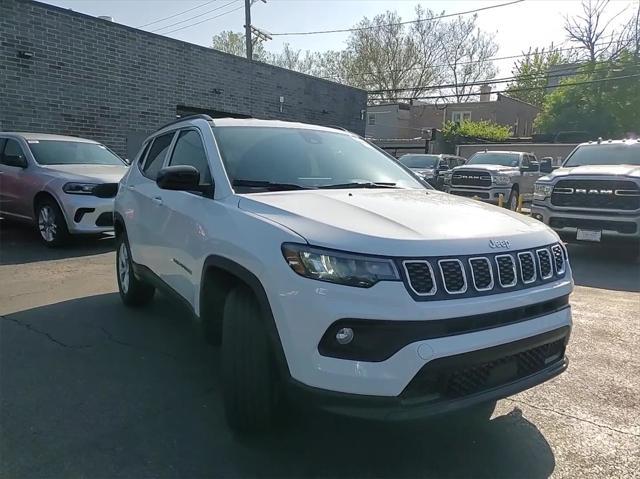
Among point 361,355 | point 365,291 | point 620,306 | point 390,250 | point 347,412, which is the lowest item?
point 620,306

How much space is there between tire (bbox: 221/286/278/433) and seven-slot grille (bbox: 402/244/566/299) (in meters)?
0.78

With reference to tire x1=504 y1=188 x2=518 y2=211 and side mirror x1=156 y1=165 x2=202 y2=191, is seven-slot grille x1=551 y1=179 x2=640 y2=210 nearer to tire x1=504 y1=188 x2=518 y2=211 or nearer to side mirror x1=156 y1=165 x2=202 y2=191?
tire x1=504 y1=188 x2=518 y2=211

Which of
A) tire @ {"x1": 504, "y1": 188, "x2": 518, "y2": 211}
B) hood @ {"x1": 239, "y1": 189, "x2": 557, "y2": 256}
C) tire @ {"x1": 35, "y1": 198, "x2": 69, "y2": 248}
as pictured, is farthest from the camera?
tire @ {"x1": 504, "y1": 188, "x2": 518, "y2": 211}

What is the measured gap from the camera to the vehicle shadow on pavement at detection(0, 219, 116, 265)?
24.7 feet

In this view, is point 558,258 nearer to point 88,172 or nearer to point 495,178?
point 88,172

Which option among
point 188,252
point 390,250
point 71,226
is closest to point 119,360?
point 188,252

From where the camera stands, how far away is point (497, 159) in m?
16.4

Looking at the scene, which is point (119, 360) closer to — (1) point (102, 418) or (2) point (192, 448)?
(1) point (102, 418)

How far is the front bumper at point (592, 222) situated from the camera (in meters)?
7.82

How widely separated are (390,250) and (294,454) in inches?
48.5

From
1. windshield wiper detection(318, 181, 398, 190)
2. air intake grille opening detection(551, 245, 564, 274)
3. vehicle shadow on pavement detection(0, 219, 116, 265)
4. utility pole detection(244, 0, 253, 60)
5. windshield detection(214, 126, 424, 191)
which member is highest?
utility pole detection(244, 0, 253, 60)

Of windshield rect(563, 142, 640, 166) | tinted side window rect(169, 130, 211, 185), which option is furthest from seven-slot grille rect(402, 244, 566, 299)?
windshield rect(563, 142, 640, 166)

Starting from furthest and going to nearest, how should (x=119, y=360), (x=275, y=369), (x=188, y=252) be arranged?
(x=119, y=360), (x=188, y=252), (x=275, y=369)

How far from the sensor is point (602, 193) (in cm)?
812
